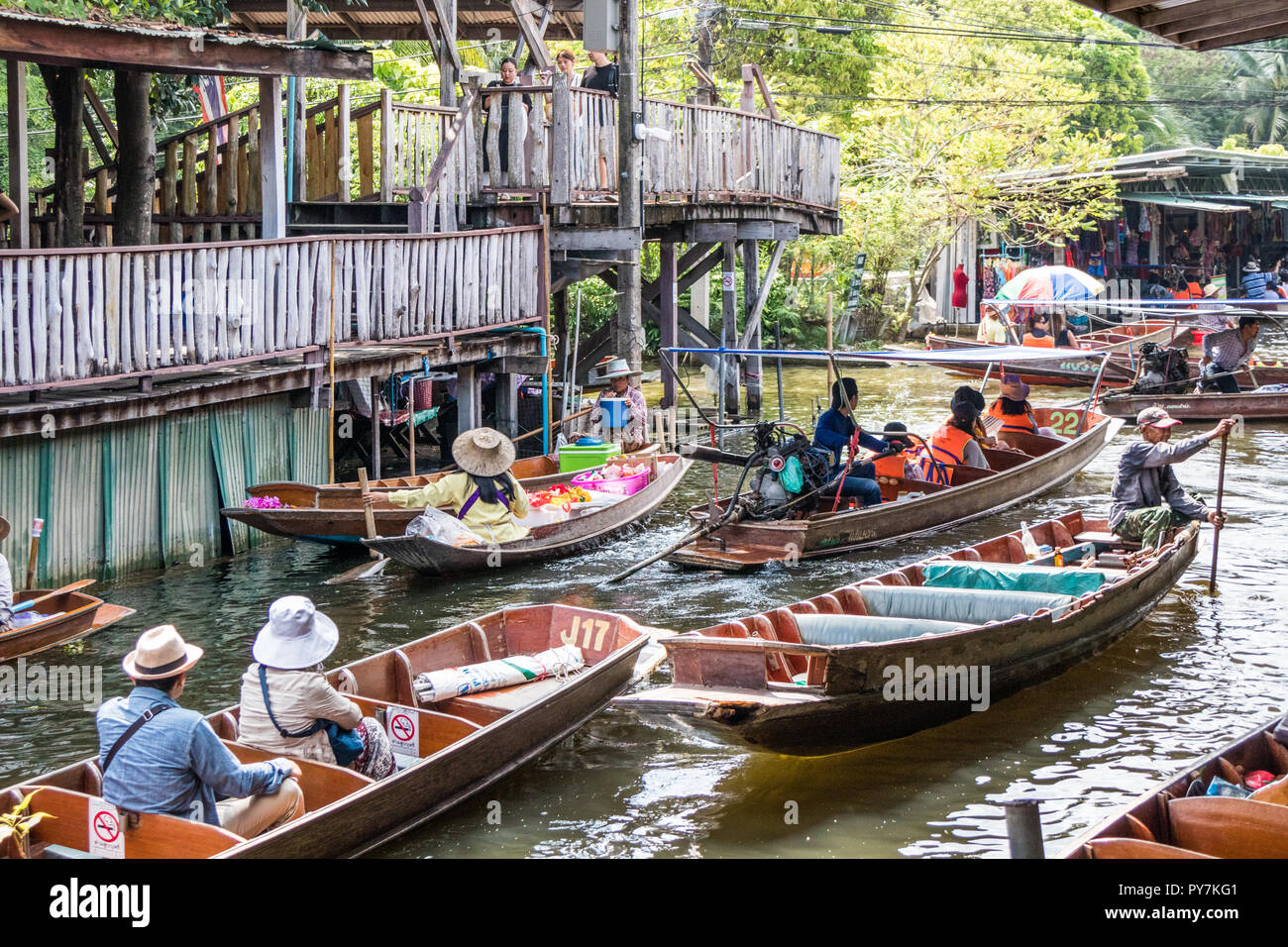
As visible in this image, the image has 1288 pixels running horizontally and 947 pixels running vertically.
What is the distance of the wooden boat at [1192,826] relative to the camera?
5.76 m

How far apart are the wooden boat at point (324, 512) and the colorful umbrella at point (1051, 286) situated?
14.3m

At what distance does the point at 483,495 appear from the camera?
43.0 ft

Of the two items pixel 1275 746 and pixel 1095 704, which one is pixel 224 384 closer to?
pixel 1095 704

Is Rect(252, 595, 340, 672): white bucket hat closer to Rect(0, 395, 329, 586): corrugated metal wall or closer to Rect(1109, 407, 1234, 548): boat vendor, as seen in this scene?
Rect(0, 395, 329, 586): corrugated metal wall

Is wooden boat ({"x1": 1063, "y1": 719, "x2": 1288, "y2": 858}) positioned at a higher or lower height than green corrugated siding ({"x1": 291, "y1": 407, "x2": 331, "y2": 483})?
lower

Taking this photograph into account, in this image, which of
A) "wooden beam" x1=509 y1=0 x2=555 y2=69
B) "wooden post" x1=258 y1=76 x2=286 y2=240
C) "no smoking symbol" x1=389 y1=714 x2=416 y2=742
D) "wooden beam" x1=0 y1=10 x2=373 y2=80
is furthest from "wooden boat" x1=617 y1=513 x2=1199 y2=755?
"wooden beam" x1=509 y1=0 x2=555 y2=69

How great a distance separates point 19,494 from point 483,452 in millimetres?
3979

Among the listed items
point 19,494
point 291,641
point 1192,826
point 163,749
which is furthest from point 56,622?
point 1192,826

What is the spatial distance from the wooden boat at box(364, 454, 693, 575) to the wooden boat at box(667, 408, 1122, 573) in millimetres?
778

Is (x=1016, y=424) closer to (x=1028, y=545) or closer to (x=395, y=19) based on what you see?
(x=1028, y=545)

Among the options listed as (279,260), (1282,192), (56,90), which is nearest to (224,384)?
(279,260)

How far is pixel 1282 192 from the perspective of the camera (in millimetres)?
40344

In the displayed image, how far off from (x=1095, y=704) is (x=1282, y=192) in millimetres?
35411

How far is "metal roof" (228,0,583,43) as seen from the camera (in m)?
18.9
